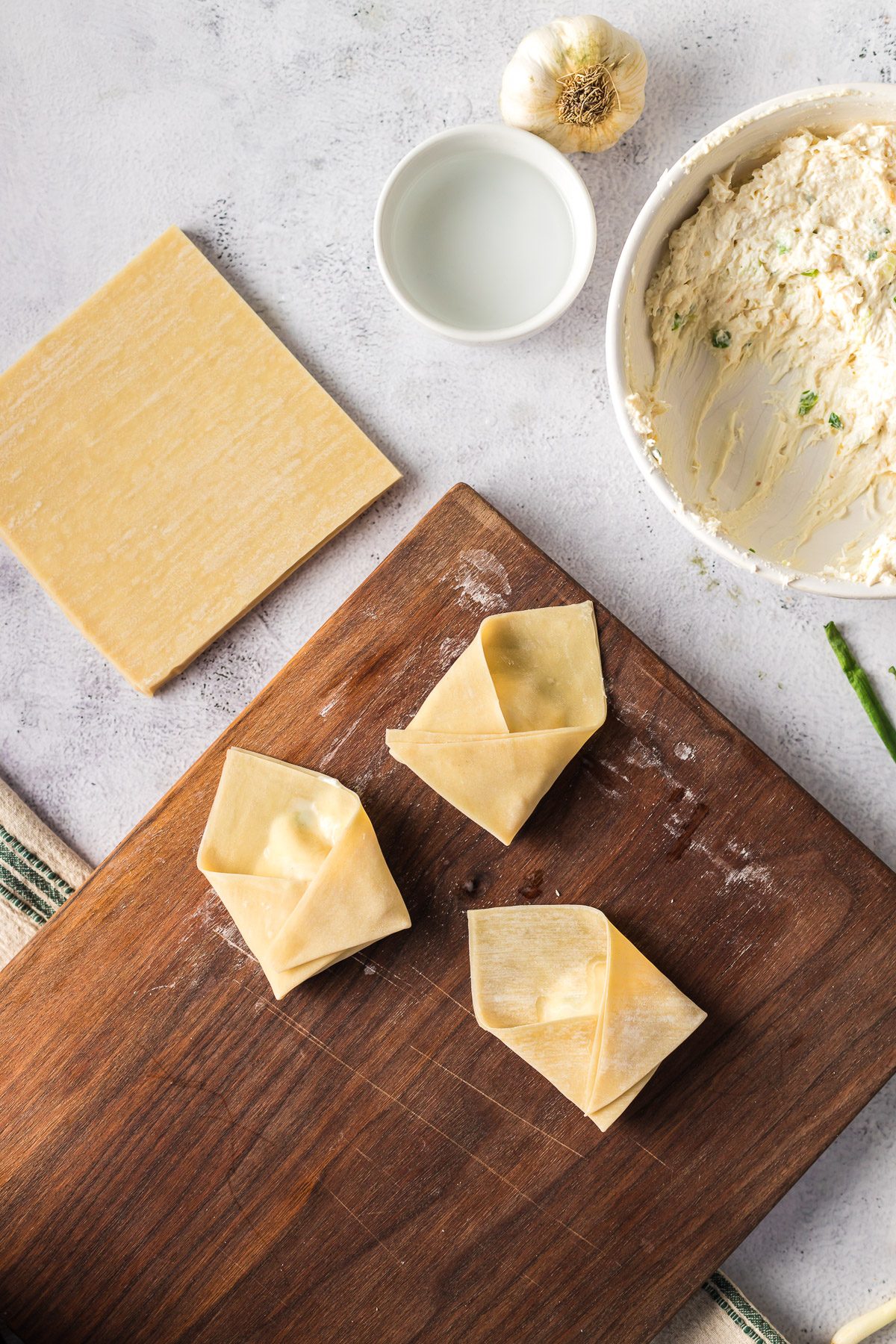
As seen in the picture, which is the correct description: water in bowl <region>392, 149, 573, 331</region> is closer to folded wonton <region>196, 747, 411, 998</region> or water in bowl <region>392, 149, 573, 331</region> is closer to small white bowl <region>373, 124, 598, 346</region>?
small white bowl <region>373, 124, 598, 346</region>

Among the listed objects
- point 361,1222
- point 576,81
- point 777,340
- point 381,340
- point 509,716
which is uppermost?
point 576,81

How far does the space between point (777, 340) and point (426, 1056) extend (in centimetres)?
121

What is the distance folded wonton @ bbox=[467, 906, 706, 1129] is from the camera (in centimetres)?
121

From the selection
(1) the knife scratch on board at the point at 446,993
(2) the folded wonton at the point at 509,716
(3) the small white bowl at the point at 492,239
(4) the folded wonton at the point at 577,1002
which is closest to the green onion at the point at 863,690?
(2) the folded wonton at the point at 509,716

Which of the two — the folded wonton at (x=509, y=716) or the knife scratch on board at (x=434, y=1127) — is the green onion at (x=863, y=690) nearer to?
the folded wonton at (x=509, y=716)

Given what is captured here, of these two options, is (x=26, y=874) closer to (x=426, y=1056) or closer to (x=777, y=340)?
(x=426, y=1056)

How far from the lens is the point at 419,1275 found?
A: 4.25 ft

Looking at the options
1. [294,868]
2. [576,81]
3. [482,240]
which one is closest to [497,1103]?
[294,868]

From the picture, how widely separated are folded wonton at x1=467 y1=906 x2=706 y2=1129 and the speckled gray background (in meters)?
0.43

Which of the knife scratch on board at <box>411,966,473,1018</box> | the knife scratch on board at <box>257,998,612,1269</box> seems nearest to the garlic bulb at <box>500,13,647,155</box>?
the knife scratch on board at <box>411,966,473,1018</box>

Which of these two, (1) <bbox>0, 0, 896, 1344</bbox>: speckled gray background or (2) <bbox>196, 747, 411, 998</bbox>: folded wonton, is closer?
(2) <bbox>196, 747, 411, 998</bbox>: folded wonton

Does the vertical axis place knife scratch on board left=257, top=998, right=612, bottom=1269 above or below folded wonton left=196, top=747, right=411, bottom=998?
below

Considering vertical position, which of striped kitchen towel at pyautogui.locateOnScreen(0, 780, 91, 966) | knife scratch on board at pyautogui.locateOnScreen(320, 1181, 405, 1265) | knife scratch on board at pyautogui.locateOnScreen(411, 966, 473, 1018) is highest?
striped kitchen towel at pyautogui.locateOnScreen(0, 780, 91, 966)

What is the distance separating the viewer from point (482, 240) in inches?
52.1
